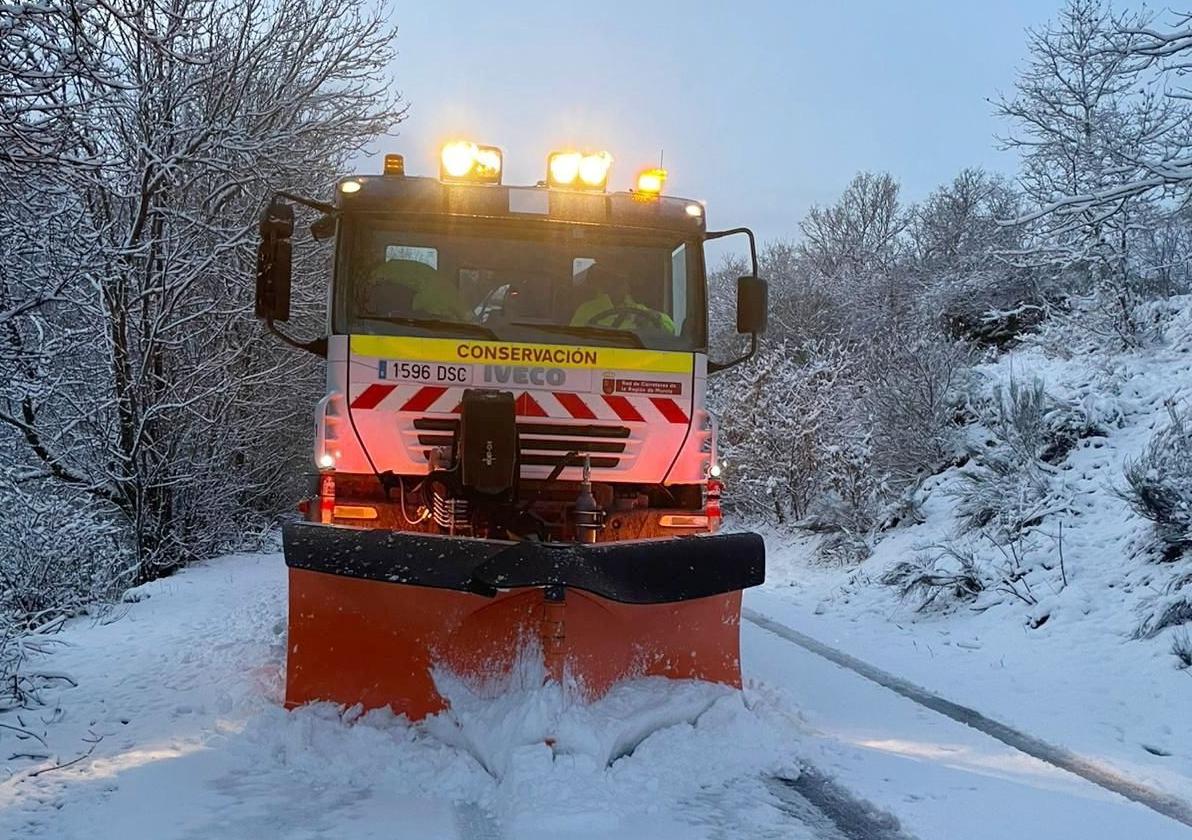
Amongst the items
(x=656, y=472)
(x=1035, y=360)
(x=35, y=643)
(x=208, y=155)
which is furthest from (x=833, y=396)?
(x=35, y=643)

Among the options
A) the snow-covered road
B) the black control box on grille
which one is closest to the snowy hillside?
the snow-covered road

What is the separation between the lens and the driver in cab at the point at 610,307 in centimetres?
571

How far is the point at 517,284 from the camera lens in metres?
5.69

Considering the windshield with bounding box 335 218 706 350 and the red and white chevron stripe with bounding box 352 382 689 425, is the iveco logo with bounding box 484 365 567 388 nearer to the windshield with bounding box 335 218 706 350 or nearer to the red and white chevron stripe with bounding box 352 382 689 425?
the red and white chevron stripe with bounding box 352 382 689 425

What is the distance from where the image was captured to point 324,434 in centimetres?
523

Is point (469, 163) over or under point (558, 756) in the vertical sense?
over

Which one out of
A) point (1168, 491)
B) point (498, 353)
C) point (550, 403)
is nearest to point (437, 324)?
point (498, 353)

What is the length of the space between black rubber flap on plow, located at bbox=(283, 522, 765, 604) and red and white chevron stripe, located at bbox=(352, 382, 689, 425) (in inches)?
33.2

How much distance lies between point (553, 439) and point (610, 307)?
2.97ft

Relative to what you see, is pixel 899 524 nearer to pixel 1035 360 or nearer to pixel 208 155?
pixel 1035 360

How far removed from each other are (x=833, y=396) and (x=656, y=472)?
1366 cm

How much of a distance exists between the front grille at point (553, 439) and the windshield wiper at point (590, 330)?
21.2 inches

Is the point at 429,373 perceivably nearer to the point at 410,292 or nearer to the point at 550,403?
the point at 410,292

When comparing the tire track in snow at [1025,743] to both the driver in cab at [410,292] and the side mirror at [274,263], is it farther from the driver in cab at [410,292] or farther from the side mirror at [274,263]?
the side mirror at [274,263]
